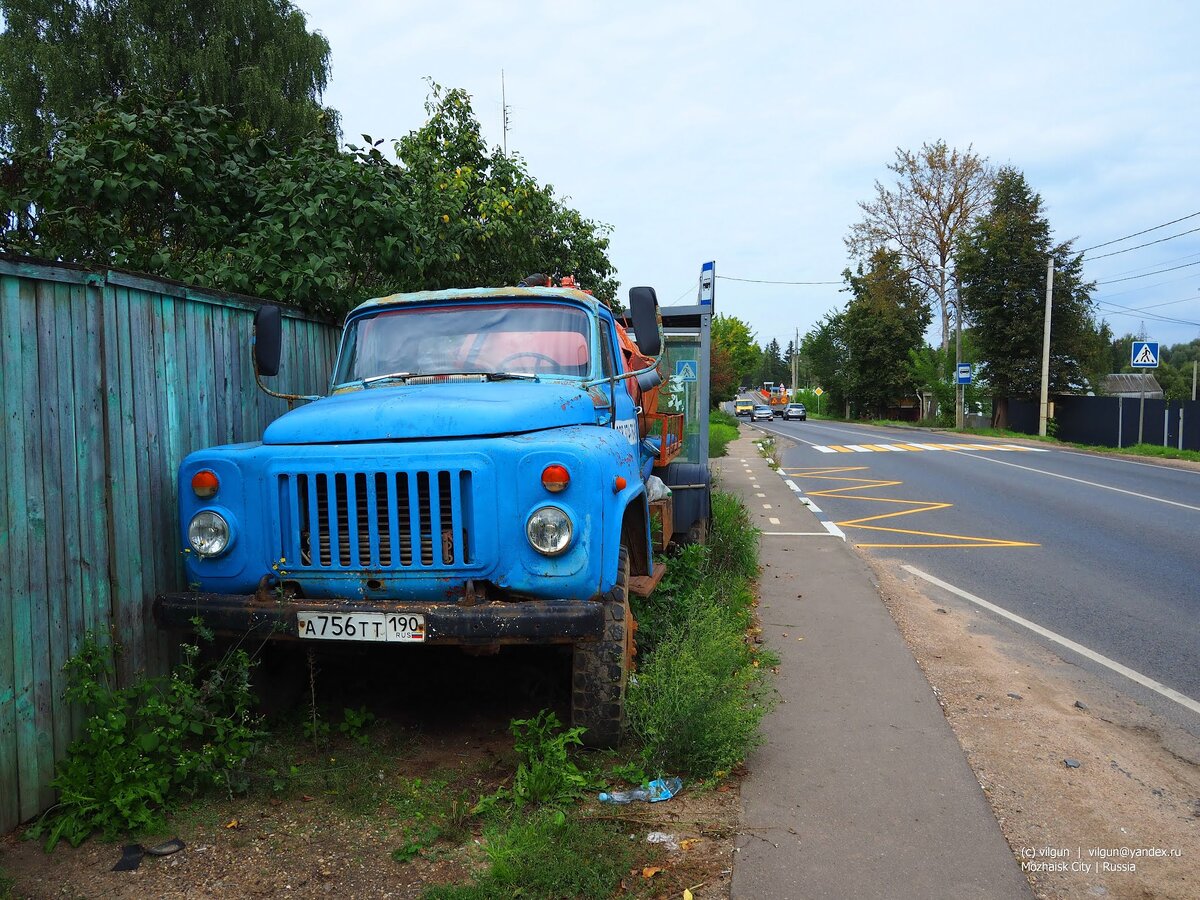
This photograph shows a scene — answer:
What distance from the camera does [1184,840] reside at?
11.5ft

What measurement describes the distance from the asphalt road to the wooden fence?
17.8ft

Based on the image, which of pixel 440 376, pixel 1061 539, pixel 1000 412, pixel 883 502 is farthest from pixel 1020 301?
pixel 440 376

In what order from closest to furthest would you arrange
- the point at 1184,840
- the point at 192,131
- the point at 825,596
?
the point at 1184,840 → the point at 192,131 → the point at 825,596

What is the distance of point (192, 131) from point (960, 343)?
4793 cm

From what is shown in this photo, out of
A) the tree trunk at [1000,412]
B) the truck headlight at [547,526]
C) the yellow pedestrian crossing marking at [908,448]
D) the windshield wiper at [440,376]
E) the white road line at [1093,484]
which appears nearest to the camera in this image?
the truck headlight at [547,526]

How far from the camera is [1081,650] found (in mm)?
6227

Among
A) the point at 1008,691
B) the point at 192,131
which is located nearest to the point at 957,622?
the point at 1008,691

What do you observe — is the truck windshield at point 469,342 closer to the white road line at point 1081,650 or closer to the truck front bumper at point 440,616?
the truck front bumper at point 440,616

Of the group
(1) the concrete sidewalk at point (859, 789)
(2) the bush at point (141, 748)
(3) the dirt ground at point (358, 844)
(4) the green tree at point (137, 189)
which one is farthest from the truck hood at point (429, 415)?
(4) the green tree at point (137, 189)

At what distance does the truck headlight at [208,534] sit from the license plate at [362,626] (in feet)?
1.71

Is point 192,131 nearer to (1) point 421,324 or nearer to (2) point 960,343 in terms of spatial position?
(1) point 421,324

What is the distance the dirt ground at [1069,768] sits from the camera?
3281 millimetres

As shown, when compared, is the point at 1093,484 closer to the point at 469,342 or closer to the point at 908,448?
the point at 908,448

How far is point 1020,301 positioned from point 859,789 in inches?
1595
